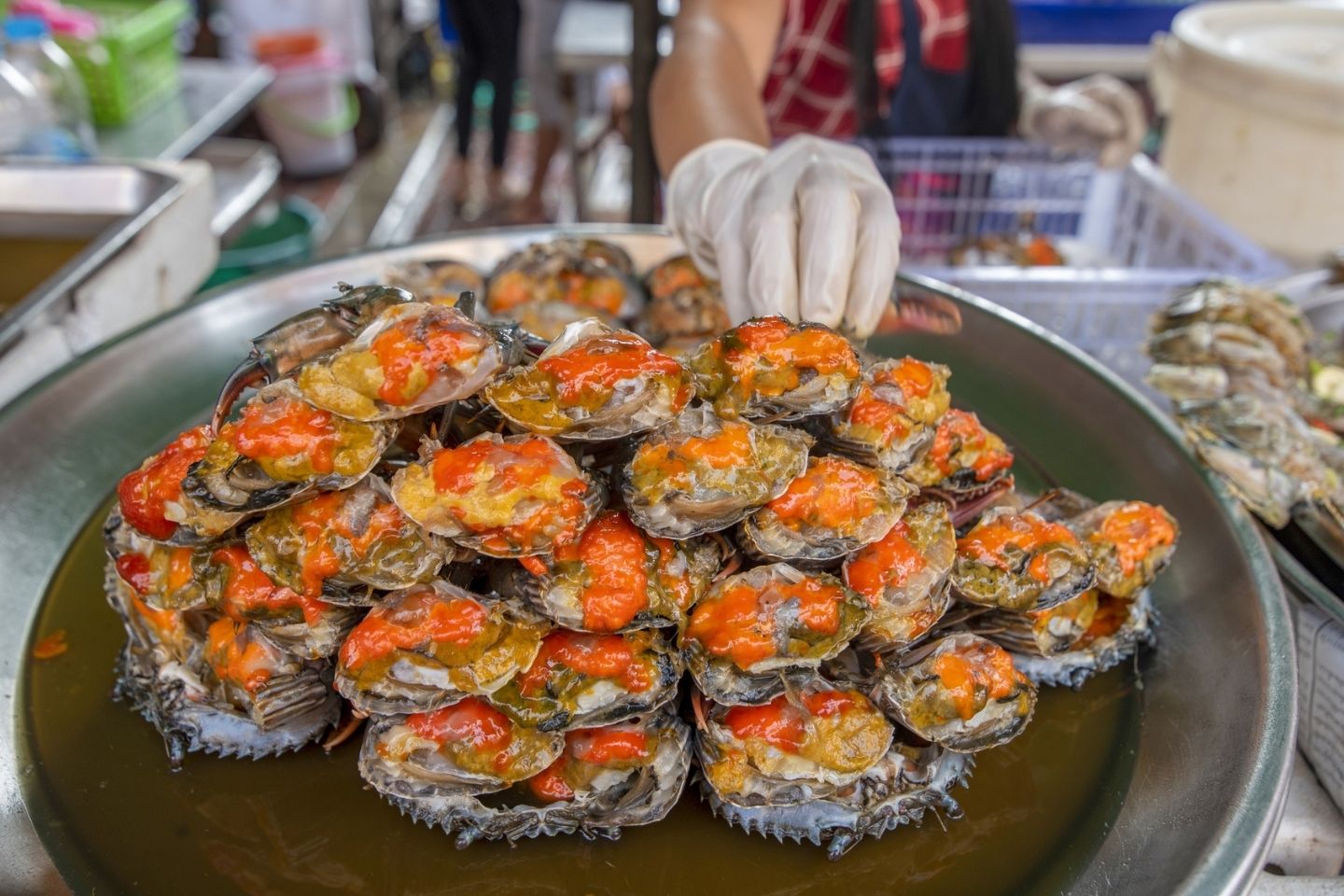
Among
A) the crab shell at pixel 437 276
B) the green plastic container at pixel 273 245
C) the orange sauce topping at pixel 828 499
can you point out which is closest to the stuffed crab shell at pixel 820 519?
the orange sauce topping at pixel 828 499

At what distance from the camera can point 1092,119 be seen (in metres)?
2.95

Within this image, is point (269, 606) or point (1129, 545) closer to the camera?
point (269, 606)

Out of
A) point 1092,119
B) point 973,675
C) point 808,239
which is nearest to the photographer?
point 973,675

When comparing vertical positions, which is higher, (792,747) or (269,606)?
(269,606)

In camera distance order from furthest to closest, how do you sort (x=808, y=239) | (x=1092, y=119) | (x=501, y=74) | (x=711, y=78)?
(x=501, y=74)
(x=1092, y=119)
(x=711, y=78)
(x=808, y=239)

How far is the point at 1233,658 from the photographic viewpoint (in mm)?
1027

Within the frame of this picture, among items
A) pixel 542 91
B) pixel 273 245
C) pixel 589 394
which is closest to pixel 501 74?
pixel 542 91

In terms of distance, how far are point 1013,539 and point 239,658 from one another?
81cm

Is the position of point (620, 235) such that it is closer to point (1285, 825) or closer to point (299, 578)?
point (299, 578)

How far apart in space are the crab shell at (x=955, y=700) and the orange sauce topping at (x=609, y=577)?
274mm

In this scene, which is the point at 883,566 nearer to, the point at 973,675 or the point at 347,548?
the point at 973,675

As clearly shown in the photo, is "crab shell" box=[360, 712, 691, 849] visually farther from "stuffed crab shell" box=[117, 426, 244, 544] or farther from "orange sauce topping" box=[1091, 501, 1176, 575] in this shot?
"orange sauce topping" box=[1091, 501, 1176, 575]

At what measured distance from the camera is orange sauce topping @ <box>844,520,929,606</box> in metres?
0.93

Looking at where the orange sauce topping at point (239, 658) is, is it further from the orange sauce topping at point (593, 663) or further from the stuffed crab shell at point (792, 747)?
the stuffed crab shell at point (792, 747)
